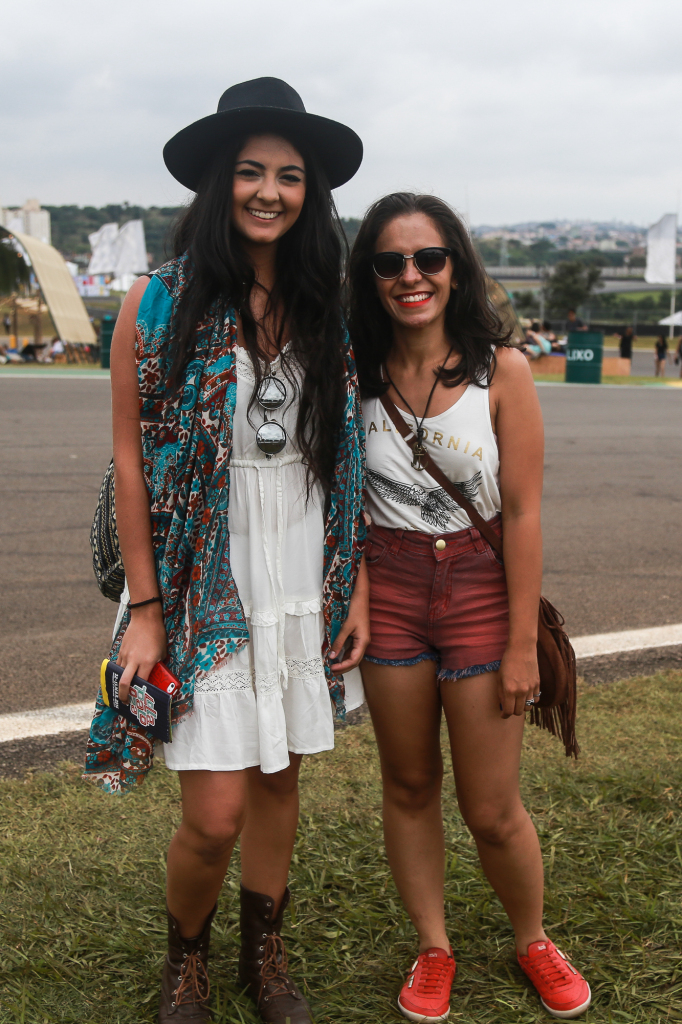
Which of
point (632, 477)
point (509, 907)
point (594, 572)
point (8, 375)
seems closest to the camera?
point (509, 907)

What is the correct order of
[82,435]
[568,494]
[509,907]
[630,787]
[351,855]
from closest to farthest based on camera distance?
[509,907] < [351,855] < [630,787] < [568,494] < [82,435]

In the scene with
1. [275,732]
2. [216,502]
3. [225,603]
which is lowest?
[275,732]

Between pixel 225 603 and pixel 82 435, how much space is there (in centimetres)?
1018

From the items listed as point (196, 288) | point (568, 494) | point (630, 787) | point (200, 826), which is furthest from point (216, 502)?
point (568, 494)

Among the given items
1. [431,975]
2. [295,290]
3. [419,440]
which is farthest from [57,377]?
[431,975]

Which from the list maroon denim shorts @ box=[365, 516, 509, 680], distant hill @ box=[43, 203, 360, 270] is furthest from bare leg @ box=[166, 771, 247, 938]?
distant hill @ box=[43, 203, 360, 270]

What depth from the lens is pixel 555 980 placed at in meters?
2.35

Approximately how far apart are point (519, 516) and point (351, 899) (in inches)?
51.4

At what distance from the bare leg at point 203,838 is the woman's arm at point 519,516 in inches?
25.9

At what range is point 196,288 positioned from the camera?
207 centimetres

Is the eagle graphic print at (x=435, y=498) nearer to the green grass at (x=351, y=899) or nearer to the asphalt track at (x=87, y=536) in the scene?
the green grass at (x=351, y=899)

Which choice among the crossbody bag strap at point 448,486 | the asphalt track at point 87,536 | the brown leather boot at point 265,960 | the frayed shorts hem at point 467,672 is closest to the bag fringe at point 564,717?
the frayed shorts hem at point 467,672

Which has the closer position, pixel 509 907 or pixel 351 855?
pixel 509 907

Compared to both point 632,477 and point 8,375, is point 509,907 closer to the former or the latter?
point 632,477
